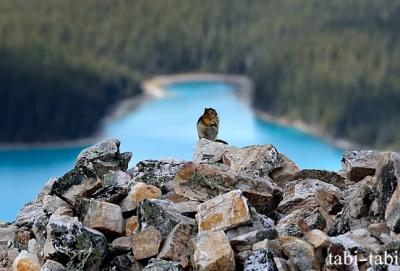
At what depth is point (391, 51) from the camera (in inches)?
4493

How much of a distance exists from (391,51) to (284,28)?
21157mm

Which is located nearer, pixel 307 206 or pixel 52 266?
pixel 52 266

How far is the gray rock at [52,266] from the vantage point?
25.7ft

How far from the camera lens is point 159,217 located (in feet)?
26.9

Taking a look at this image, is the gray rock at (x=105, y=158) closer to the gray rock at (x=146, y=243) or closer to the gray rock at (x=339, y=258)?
the gray rock at (x=146, y=243)

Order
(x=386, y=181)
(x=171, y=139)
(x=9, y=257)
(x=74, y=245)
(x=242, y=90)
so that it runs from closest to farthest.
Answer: (x=74, y=245), (x=386, y=181), (x=9, y=257), (x=171, y=139), (x=242, y=90)

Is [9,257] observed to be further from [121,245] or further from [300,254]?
[300,254]

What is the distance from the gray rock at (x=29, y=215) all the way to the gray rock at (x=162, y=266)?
1678 mm

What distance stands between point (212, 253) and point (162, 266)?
1.54 ft

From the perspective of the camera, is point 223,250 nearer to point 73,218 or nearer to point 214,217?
point 214,217

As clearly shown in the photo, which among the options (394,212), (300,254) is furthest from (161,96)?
(300,254)

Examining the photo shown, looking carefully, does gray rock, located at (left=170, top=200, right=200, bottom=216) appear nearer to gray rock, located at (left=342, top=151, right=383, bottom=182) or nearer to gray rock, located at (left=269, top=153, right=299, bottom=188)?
gray rock, located at (left=269, top=153, right=299, bottom=188)

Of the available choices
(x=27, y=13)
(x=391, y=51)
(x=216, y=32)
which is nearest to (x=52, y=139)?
(x=27, y=13)

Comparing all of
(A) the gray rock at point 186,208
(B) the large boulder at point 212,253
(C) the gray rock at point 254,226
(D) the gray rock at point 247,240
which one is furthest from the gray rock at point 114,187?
(D) the gray rock at point 247,240
